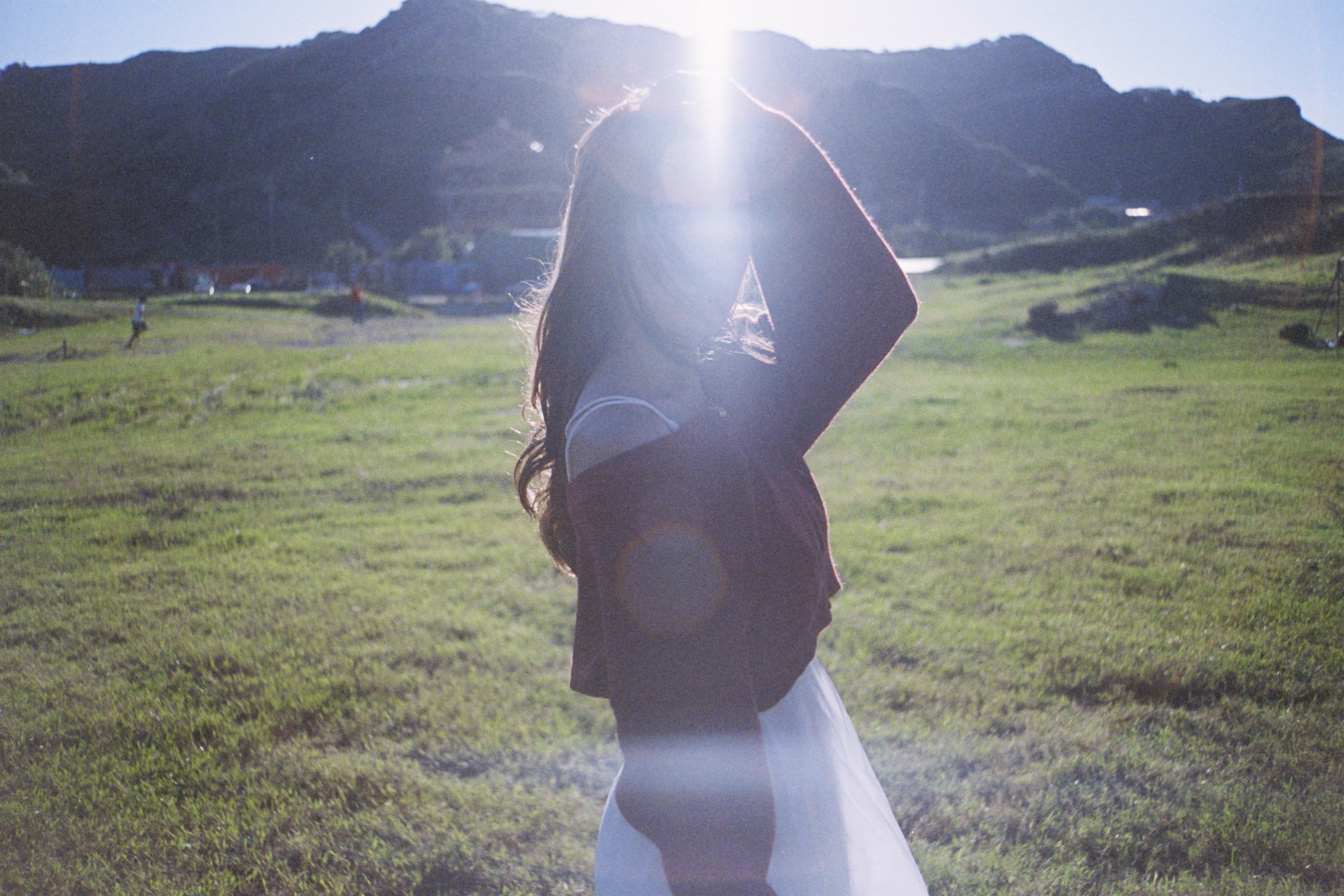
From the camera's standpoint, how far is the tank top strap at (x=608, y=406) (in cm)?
111

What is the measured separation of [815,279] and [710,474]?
0.57 m

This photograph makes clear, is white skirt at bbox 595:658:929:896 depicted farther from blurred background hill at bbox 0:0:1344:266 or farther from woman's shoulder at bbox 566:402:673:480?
blurred background hill at bbox 0:0:1344:266

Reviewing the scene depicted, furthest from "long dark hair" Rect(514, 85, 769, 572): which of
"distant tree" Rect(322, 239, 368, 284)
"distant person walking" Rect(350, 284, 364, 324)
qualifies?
"distant person walking" Rect(350, 284, 364, 324)

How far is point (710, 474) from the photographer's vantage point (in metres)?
1.11

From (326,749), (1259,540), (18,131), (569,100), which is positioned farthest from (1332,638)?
(569,100)

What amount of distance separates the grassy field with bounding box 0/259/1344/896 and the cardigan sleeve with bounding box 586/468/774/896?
208 cm

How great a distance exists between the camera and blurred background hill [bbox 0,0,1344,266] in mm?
4168

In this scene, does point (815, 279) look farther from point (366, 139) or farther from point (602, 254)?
point (366, 139)

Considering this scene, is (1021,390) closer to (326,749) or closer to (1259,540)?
(1259,540)

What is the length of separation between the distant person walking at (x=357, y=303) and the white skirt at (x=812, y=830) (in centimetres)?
1408

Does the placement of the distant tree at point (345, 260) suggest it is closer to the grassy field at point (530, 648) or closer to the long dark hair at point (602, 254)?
the grassy field at point (530, 648)

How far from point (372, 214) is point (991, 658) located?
26.9 m

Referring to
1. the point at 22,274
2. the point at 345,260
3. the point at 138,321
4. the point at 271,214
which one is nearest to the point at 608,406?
the point at 22,274

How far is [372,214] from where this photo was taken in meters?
26.6
